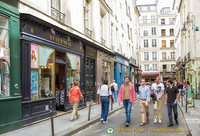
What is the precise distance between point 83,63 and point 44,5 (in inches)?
186

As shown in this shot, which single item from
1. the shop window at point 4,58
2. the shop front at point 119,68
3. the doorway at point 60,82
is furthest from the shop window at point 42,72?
the shop front at point 119,68

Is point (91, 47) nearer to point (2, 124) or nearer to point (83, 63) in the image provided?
point (83, 63)

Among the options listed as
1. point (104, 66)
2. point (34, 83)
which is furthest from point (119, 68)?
point (34, 83)

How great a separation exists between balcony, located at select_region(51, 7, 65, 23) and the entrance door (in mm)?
3647

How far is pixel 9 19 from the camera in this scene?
708cm

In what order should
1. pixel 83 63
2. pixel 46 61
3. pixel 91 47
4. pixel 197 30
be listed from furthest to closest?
pixel 197 30 < pixel 91 47 < pixel 83 63 < pixel 46 61

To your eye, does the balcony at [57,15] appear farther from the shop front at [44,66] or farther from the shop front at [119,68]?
the shop front at [119,68]

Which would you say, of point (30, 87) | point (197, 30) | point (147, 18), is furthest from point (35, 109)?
point (147, 18)

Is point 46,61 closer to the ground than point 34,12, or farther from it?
closer to the ground

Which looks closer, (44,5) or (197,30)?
(44,5)

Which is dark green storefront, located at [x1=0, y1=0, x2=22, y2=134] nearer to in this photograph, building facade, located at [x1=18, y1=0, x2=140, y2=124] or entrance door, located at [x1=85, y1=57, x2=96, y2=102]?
building facade, located at [x1=18, y1=0, x2=140, y2=124]

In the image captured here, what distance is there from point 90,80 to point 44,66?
18.8 feet

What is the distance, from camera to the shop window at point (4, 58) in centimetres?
682

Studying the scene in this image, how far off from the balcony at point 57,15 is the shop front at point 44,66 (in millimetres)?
805
